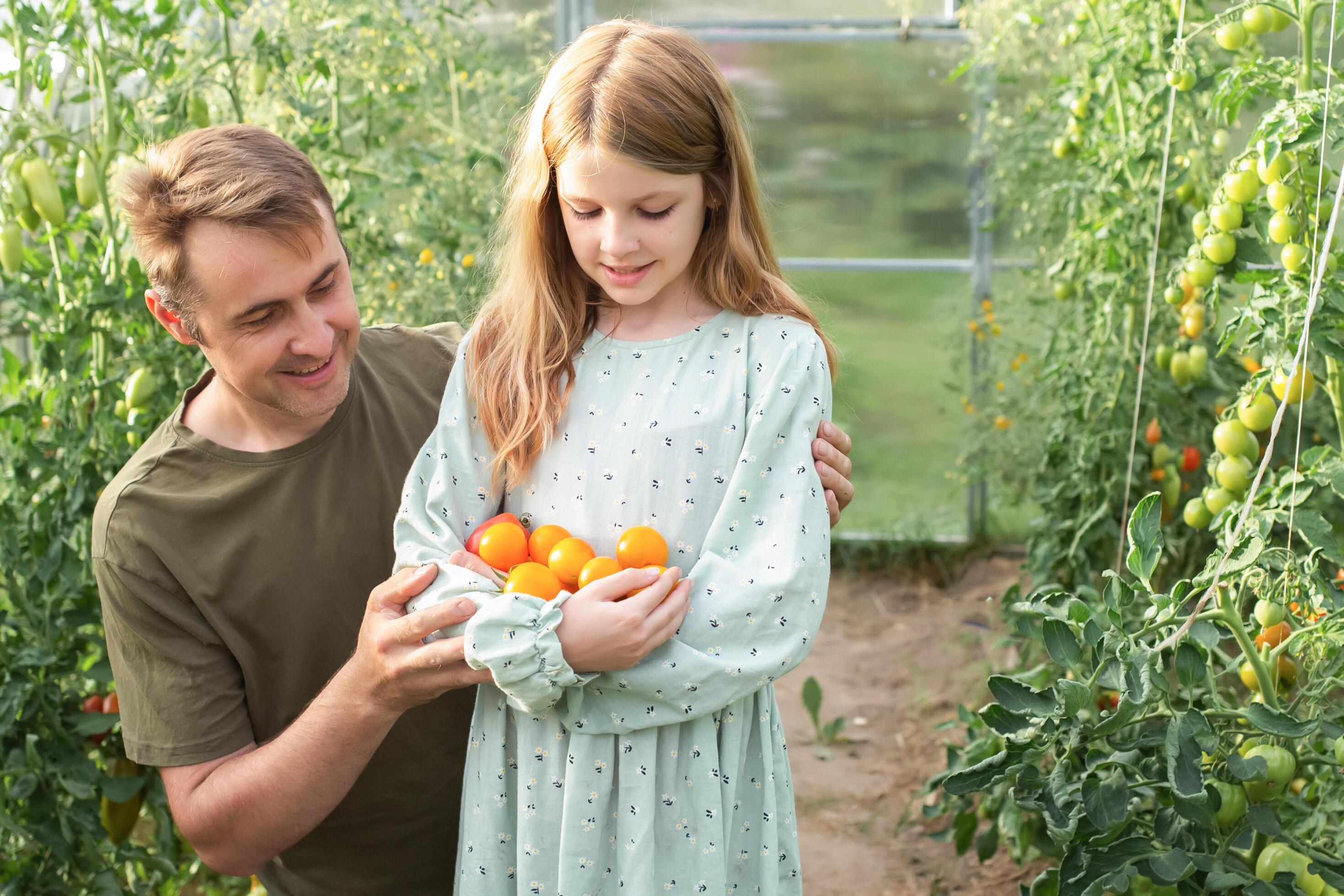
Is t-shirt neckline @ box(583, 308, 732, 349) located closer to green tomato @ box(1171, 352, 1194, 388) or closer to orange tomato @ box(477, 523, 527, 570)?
orange tomato @ box(477, 523, 527, 570)

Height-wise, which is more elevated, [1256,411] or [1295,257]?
[1295,257]

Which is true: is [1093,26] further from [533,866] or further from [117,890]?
[117,890]

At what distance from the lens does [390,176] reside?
2172 millimetres

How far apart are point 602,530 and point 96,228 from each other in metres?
1.29

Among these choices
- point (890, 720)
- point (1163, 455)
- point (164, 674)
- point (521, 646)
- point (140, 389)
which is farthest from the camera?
point (890, 720)

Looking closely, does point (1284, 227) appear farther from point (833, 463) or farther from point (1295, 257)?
point (833, 463)

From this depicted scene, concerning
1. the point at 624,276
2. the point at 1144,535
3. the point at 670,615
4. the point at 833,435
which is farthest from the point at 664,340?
the point at 1144,535

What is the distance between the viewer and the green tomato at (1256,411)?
131 centimetres

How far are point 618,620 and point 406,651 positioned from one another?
26 centimetres

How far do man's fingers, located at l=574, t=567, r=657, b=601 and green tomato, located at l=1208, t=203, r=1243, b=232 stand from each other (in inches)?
33.0

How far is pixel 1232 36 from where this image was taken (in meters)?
1.36

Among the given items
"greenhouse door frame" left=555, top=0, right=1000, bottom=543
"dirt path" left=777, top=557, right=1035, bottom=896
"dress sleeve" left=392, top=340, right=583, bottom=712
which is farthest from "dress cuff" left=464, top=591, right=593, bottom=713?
"greenhouse door frame" left=555, top=0, right=1000, bottom=543

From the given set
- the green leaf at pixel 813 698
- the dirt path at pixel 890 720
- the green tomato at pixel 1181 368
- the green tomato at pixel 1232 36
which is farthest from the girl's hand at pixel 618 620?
the green leaf at pixel 813 698

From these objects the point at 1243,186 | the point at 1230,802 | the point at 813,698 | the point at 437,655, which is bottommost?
the point at 813,698
